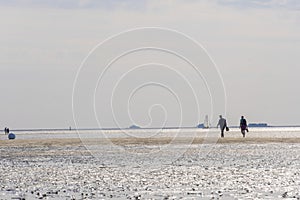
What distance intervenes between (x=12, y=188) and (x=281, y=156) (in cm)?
2248

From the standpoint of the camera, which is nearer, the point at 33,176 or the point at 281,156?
the point at 33,176

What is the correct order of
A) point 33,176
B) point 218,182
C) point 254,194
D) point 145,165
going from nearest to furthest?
point 254,194
point 218,182
point 33,176
point 145,165

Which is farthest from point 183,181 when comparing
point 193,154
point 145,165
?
point 193,154

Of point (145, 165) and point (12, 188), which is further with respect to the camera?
point (145, 165)

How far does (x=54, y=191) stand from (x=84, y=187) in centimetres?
146

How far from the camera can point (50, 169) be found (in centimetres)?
4062

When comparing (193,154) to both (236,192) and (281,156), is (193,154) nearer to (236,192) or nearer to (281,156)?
(281,156)

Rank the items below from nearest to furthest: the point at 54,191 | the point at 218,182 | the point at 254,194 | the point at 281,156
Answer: the point at 254,194, the point at 54,191, the point at 218,182, the point at 281,156

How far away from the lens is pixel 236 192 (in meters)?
27.2

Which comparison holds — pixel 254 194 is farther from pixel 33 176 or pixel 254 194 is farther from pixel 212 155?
pixel 212 155

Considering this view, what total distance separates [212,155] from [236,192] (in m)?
24.6

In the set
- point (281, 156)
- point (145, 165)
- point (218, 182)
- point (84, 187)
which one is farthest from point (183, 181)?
point (281, 156)

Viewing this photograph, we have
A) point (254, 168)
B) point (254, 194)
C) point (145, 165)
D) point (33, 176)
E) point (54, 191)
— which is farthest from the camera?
point (145, 165)

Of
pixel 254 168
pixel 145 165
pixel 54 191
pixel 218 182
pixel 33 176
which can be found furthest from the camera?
pixel 145 165
